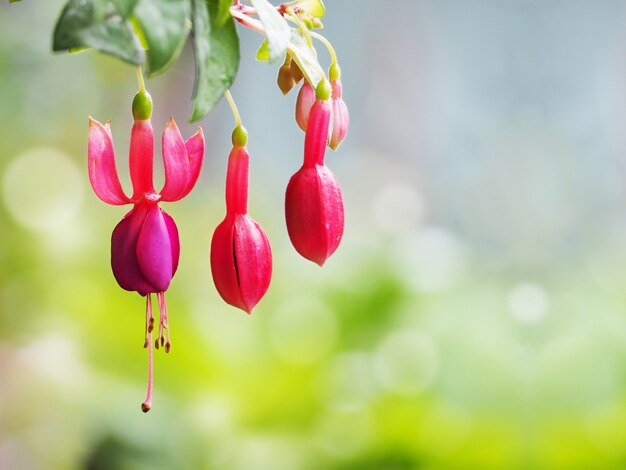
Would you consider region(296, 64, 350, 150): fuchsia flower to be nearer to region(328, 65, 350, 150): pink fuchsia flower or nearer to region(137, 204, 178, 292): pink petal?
region(328, 65, 350, 150): pink fuchsia flower

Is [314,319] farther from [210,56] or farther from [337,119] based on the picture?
[210,56]

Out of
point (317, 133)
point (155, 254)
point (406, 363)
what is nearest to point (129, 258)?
point (155, 254)

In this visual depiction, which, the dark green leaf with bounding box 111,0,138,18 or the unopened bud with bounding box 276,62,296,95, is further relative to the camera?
the unopened bud with bounding box 276,62,296,95

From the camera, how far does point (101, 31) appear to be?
1.11ft

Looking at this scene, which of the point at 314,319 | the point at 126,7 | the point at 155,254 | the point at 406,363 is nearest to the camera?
the point at 126,7

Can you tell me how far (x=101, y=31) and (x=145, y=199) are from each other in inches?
6.1

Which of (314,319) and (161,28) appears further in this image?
(314,319)

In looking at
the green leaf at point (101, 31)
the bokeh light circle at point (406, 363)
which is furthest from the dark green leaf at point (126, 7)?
the bokeh light circle at point (406, 363)

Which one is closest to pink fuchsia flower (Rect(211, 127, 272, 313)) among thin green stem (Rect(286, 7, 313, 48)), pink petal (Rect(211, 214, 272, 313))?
pink petal (Rect(211, 214, 272, 313))

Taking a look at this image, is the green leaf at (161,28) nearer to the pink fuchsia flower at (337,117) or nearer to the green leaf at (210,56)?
the green leaf at (210,56)

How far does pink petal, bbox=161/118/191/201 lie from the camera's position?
47 cm

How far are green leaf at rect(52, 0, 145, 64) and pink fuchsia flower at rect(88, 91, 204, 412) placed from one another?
13cm

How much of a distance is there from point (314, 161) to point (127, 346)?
5.24 feet

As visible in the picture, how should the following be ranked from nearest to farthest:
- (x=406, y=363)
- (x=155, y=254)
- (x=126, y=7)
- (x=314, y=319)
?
(x=126, y=7) → (x=155, y=254) → (x=406, y=363) → (x=314, y=319)
